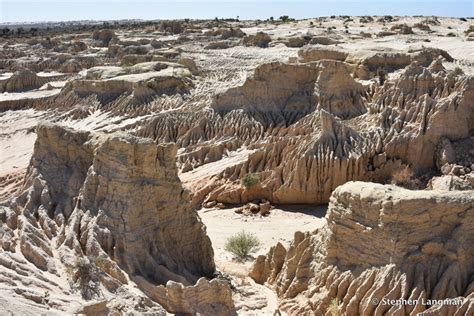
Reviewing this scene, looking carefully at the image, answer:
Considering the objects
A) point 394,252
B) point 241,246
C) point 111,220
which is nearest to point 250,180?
point 241,246

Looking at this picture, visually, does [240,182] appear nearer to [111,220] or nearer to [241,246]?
[241,246]

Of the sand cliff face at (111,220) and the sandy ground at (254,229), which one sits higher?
the sand cliff face at (111,220)

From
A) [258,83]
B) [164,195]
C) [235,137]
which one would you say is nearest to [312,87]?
[258,83]

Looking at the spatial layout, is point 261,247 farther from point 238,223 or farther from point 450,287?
point 450,287

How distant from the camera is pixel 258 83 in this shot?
26.7 metres

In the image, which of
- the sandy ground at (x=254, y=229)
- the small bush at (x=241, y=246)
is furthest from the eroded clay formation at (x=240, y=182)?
the small bush at (x=241, y=246)

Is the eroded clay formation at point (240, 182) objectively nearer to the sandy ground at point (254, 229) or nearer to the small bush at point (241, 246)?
the sandy ground at point (254, 229)

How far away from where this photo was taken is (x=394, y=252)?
36.1 feet

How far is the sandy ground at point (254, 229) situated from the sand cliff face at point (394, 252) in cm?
195

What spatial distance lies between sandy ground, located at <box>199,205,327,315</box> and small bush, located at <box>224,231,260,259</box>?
6.9 inches

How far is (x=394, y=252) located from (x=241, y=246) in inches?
274

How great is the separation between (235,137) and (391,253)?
15.2 meters

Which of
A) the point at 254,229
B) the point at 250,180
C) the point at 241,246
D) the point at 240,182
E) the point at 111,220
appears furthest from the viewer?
the point at 240,182

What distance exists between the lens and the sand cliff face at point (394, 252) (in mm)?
10609
